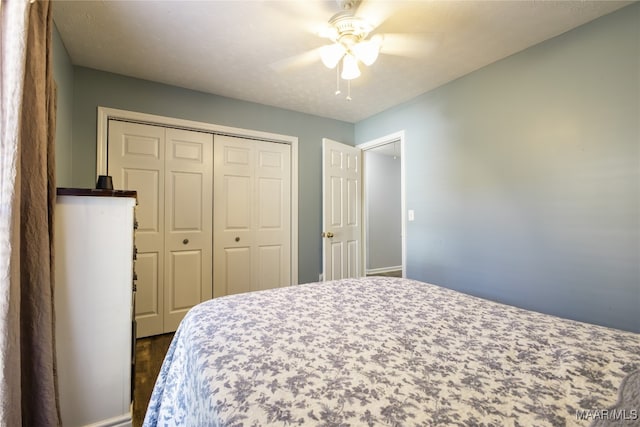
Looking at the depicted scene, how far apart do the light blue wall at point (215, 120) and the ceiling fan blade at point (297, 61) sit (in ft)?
2.81

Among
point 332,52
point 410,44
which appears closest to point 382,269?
point 410,44

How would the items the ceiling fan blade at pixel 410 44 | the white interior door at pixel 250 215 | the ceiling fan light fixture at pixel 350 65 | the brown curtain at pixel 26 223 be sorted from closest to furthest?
the brown curtain at pixel 26 223 < the ceiling fan light fixture at pixel 350 65 < the ceiling fan blade at pixel 410 44 < the white interior door at pixel 250 215

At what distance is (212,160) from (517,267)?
2885mm

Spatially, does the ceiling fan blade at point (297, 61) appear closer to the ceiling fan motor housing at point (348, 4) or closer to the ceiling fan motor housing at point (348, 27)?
the ceiling fan motor housing at point (348, 27)

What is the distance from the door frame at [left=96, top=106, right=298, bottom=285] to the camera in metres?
2.40

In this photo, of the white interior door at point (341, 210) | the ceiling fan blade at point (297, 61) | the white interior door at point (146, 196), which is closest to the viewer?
the ceiling fan blade at point (297, 61)

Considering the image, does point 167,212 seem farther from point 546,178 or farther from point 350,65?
point 546,178

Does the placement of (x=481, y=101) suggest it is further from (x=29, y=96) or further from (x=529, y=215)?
(x=29, y=96)

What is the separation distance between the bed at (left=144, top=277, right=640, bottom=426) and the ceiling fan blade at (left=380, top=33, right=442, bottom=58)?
5.70 ft

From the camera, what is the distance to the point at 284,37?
6.26 feet

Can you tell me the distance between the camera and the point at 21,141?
109 cm

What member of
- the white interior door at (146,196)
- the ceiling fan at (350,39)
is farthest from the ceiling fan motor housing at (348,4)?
the white interior door at (146,196)

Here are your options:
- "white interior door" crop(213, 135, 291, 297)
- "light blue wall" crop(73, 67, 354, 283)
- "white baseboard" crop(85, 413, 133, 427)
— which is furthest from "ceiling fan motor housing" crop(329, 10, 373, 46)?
"white baseboard" crop(85, 413, 133, 427)

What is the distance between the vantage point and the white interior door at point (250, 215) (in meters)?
2.95
